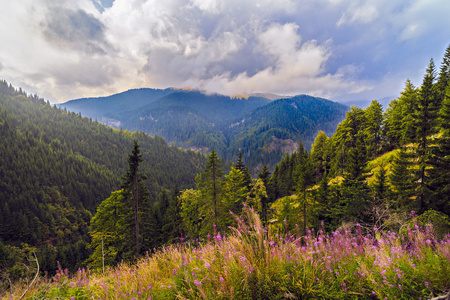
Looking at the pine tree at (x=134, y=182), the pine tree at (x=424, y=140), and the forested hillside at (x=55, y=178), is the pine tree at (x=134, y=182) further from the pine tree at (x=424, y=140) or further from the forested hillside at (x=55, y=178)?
the pine tree at (x=424, y=140)

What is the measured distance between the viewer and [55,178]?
117 metres

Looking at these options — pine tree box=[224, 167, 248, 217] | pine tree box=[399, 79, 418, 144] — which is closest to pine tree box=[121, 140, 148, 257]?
pine tree box=[224, 167, 248, 217]

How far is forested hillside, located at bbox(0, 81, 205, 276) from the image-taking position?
73.4 meters

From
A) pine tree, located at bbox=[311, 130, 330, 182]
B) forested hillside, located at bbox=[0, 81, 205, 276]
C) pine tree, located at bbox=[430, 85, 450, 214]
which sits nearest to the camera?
pine tree, located at bbox=[430, 85, 450, 214]

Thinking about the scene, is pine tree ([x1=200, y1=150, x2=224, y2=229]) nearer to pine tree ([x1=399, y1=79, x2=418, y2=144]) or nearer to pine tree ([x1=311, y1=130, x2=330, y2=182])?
pine tree ([x1=399, y1=79, x2=418, y2=144])

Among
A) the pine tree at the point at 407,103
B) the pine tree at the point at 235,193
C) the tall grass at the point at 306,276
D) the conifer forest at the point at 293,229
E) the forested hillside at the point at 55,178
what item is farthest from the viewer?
the forested hillside at the point at 55,178

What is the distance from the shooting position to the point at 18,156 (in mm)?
121375

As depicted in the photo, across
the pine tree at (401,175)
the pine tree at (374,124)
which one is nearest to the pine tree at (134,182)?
the pine tree at (401,175)

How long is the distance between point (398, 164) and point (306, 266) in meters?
19.0

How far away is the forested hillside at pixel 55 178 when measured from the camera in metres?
73.4

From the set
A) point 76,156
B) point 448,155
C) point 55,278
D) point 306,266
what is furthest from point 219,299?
point 76,156

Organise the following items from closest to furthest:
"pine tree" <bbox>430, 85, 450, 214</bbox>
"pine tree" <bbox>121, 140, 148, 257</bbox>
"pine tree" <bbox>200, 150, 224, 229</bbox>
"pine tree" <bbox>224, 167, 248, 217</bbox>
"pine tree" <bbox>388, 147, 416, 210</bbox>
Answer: "pine tree" <bbox>430, 85, 450, 214</bbox> → "pine tree" <bbox>388, 147, 416, 210</bbox> → "pine tree" <bbox>121, 140, 148, 257</bbox> → "pine tree" <bbox>200, 150, 224, 229</bbox> → "pine tree" <bbox>224, 167, 248, 217</bbox>

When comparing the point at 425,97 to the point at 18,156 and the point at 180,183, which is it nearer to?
the point at 180,183

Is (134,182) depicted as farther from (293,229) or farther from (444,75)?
(444,75)
